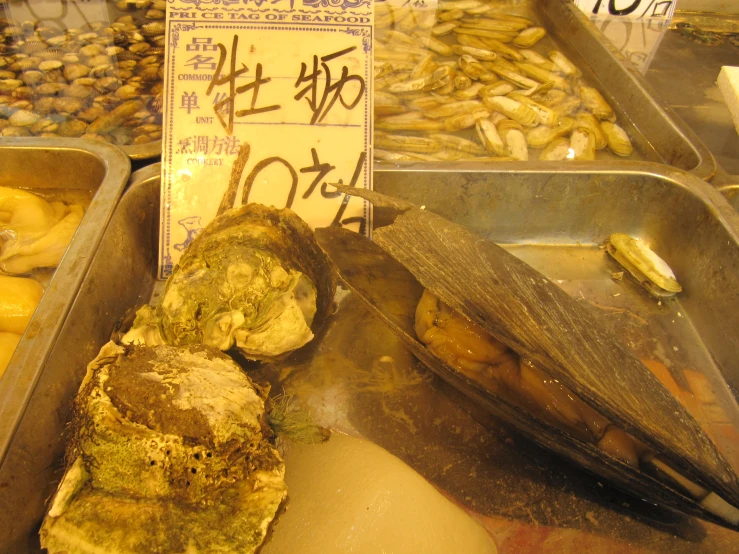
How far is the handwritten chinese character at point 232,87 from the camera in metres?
1.65

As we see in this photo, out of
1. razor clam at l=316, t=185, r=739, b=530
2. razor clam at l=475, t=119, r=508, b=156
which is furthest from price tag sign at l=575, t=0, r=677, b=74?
razor clam at l=316, t=185, r=739, b=530

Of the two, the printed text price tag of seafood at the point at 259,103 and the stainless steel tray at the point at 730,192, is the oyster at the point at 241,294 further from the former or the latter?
the stainless steel tray at the point at 730,192

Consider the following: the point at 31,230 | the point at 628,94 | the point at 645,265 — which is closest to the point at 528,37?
the point at 628,94

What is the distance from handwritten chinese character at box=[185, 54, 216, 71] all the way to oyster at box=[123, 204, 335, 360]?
0.52m

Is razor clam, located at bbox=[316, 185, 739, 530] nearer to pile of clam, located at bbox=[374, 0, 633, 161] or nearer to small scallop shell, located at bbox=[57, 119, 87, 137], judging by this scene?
Answer: pile of clam, located at bbox=[374, 0, 633, 161]

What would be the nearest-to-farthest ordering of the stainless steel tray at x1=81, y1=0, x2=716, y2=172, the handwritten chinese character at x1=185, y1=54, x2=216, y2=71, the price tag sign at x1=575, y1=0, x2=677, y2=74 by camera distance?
the handwritten chinese character at x1=185, y1=54, x2=216, y2=71 → the stainless steel tray at x1=81, y1=0, x2=716, y2=172 → the price tag sign at x1=575, y1=0, x2=677, y2=74

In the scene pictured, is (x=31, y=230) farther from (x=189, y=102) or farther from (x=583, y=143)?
(x=583, y=143)

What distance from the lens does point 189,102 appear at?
5.40ft

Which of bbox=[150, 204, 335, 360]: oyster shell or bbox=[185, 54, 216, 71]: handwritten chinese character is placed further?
bbox=[185, 54, 216, 71]: handwritten chinese character

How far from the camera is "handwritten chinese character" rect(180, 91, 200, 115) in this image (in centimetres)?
165

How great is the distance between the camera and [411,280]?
1.62m

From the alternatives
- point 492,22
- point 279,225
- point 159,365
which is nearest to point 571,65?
point 492,22

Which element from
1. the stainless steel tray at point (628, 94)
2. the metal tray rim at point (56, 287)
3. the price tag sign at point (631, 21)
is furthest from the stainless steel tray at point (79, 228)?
the price tag sign at point (631, 21)

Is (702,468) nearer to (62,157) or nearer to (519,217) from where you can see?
(519,217)
